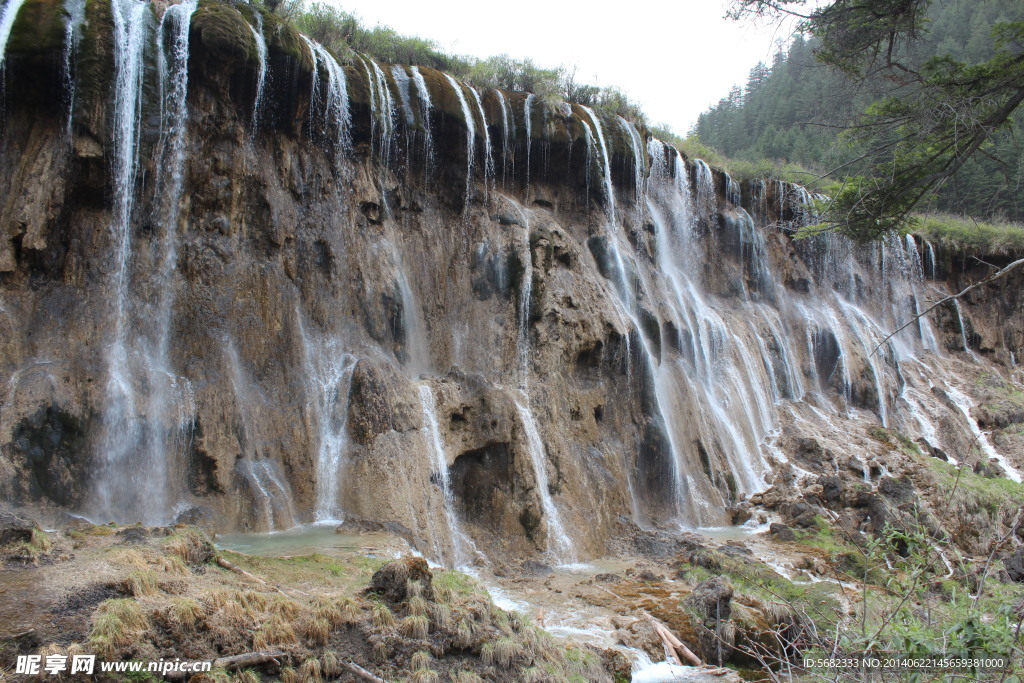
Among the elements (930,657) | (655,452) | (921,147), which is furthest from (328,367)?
(930,657)

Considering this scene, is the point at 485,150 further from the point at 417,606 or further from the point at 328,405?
the point at 417,606

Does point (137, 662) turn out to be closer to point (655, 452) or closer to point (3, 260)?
point (3, 260)

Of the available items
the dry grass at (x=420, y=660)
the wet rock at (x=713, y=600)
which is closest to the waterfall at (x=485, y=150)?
the wet rock at (x=713, y=600)

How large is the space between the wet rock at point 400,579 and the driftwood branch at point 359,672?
4.33 ft

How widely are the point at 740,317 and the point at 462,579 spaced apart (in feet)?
58.0

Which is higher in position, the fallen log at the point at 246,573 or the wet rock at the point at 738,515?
the fallen log at the point at 246,573

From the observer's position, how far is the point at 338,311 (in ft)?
46.7

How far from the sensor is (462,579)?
8.78 m

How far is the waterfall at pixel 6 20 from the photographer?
38.7ft

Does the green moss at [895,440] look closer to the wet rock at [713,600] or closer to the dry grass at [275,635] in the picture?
the wet rock at [713,600]

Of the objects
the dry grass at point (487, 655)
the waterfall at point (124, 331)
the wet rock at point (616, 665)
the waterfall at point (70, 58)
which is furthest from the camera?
the waterfall at point (70, 58)

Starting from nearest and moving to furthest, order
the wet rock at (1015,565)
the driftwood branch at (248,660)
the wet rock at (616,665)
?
the driftwood branch at (248,660), the wet rock at (616,665), the wet rock at (1015,565)

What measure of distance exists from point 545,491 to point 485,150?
8720 mm

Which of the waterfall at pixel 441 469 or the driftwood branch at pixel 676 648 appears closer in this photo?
the driftwood branch at pixel 676 648
